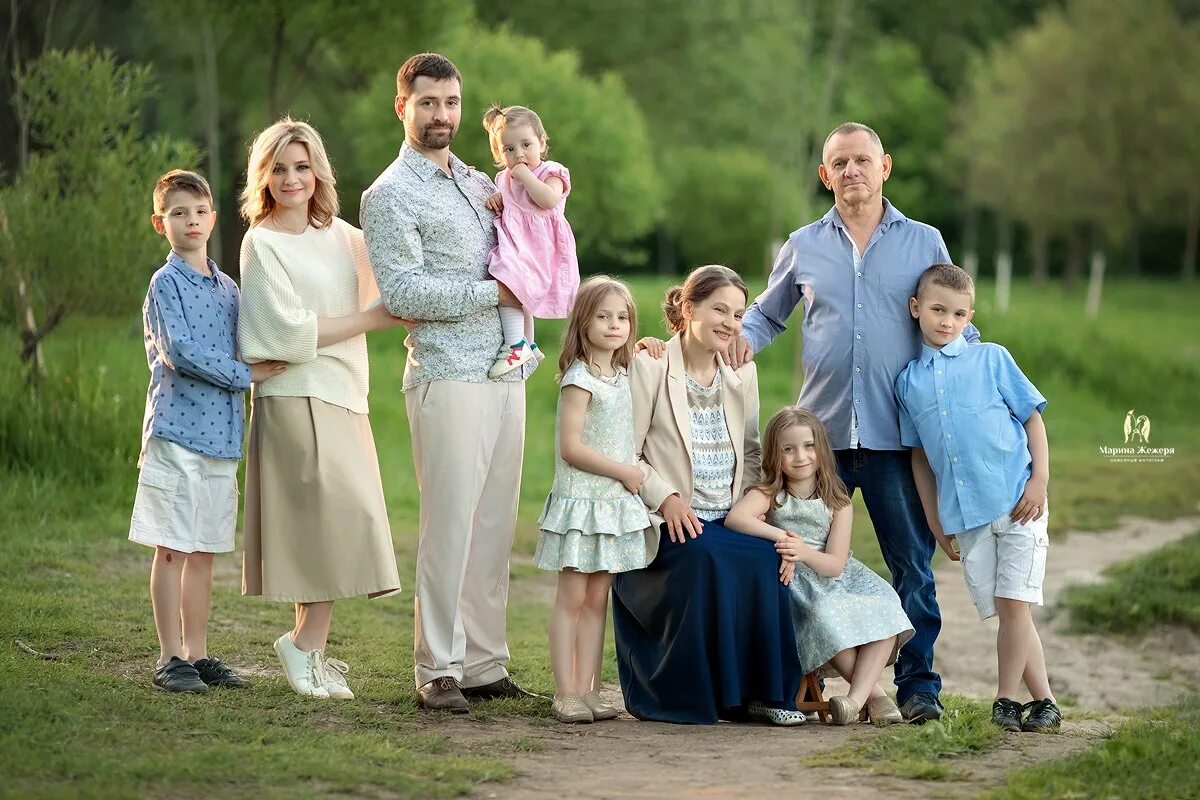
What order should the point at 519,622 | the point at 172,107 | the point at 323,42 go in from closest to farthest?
the point at 519,622 < the point at 323,42 < the point at 172,107

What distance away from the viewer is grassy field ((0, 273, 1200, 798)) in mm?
3910

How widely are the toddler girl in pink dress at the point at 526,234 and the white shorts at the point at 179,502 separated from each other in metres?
1.03

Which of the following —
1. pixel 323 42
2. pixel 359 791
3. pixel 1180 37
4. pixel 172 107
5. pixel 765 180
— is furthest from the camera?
pixel 765 180

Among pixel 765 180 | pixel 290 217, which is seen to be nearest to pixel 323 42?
pixel 290 217

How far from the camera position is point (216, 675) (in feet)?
16.5

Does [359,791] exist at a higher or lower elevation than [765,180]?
lower

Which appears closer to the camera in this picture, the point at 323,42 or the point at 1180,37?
the point at 323,42

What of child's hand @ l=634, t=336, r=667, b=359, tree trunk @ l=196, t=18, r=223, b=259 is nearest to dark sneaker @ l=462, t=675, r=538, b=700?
child's hand @ l=634, t=336, r=667, b=359

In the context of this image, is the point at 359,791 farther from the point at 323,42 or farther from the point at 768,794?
the point at 323,42

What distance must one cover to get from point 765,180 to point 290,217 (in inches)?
1014

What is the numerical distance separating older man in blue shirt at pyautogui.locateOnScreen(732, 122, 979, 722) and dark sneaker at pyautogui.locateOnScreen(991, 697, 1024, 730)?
0.24 m

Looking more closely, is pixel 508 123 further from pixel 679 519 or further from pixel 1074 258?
pixel 1074 258

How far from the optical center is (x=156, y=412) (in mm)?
4871

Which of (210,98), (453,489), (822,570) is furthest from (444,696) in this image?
(210,98)
